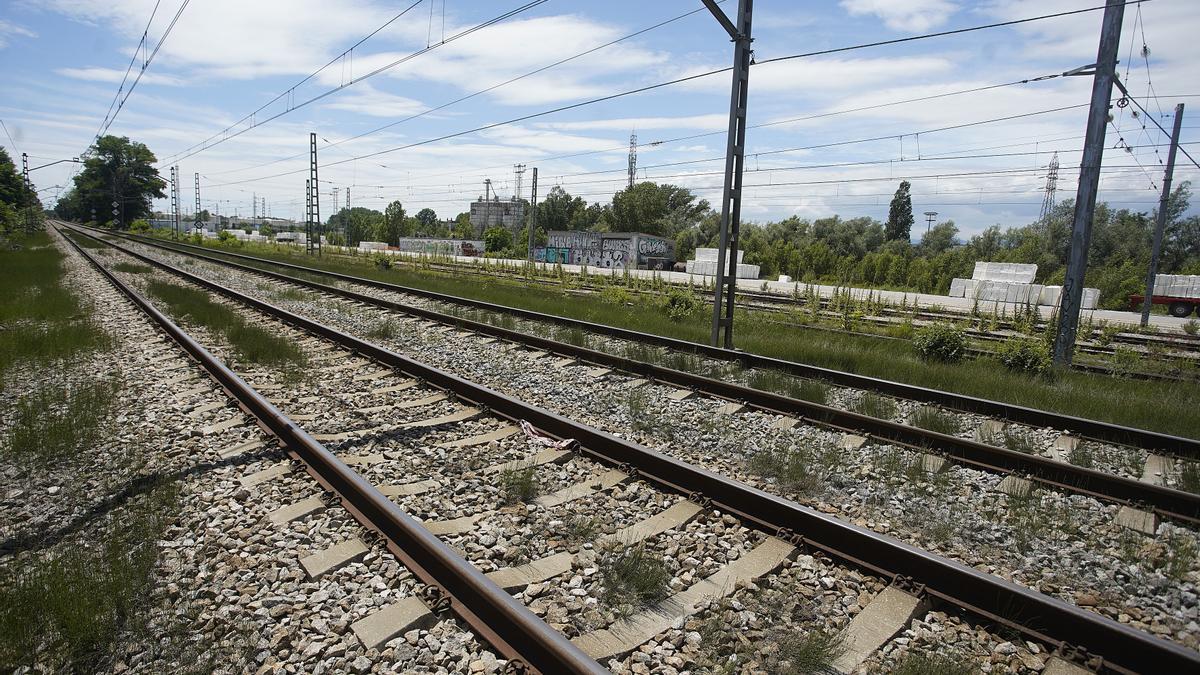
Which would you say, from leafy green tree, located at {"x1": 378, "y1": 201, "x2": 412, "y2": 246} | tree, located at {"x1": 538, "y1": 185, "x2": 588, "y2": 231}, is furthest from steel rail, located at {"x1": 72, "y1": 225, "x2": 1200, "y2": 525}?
leafy green tree, located at {"x1": 378, "y1": 201, "x2": 412, "y2": 246}

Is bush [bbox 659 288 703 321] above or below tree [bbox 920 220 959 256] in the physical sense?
below

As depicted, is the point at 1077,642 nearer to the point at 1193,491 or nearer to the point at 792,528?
the point at 792,528

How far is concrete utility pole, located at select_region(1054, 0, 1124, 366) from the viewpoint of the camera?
11.5 meters

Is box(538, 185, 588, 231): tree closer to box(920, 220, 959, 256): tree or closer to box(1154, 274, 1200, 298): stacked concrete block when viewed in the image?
box(920, 220, 959, 256): tree

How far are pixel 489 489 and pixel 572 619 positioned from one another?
6.12 ft

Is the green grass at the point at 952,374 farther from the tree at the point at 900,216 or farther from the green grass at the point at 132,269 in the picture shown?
the tree at the point at 900,216

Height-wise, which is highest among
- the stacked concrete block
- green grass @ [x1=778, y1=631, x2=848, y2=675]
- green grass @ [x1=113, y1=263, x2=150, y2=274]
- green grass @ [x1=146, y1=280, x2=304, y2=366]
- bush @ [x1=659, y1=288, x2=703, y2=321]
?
the stacked concrete block

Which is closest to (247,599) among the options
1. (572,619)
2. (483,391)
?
(572,619)

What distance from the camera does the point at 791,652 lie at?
3166 mm

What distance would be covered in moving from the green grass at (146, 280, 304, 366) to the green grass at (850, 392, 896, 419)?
798 centimetres

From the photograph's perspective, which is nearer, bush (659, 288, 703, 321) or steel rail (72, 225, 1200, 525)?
steel rail (72, 225, 1200, 525)

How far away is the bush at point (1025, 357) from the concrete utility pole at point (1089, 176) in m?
0.53

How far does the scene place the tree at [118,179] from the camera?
122m

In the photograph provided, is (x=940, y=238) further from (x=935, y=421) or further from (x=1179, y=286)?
(x=935, y=421)
